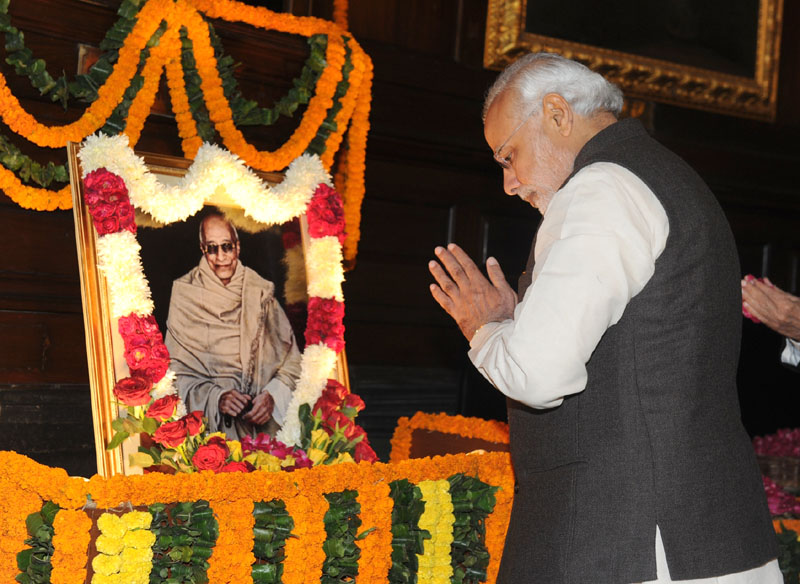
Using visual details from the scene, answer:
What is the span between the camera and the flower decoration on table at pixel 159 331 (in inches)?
110

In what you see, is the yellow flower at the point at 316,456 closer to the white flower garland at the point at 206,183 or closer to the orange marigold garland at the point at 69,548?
the white flower garland at the point at 206,183

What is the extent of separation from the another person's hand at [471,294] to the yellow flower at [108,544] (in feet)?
3.18

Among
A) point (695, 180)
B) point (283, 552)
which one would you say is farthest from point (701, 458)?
point (283, 552)

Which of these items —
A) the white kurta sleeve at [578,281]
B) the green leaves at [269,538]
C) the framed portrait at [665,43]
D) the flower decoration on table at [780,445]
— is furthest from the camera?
the flower decoration on table at [780,445]

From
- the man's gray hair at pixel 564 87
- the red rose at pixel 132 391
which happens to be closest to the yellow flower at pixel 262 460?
the red rose at pixel 132 391

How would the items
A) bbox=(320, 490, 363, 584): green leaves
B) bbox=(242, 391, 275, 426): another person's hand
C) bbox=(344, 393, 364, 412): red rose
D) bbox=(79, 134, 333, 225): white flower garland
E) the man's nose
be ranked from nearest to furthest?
the man's nose → bbox=(320, 490, 363, 584): green leaves → bbox=(79, 134, 333, 225): white flower garland → bbox=(242, 391, 275, 426): another person's hand → bbox=(344, 393, 364, 412): red rose

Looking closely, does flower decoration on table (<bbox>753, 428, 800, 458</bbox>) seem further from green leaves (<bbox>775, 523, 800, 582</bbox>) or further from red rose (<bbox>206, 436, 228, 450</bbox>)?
red rose (<bbox>206, 436, 228, 450</bbox>)

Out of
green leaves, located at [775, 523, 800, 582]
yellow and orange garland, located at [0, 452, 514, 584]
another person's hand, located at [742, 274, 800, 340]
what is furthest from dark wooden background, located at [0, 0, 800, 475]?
another person's hand, located at [742, 274, 800, 340]

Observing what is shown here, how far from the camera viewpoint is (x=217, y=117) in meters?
3.49

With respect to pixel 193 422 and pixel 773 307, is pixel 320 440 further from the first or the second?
pixel 773 307

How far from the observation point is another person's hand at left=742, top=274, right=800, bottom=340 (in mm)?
2658

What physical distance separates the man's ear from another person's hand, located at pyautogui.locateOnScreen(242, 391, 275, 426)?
5.35 ft

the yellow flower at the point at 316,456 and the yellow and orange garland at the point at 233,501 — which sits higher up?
the yellow flower at the point at 316,456

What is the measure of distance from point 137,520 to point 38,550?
245mm
